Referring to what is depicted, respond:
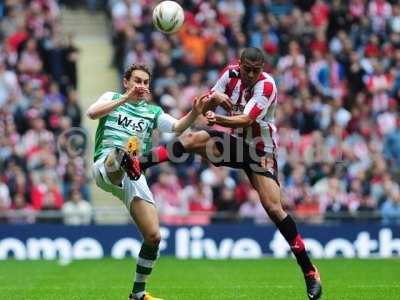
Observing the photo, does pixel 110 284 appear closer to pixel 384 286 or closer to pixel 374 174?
pixel 384 286

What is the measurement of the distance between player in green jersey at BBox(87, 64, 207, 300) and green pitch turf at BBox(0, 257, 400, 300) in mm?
1132

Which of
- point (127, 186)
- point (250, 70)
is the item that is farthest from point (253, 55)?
point (127, 186)

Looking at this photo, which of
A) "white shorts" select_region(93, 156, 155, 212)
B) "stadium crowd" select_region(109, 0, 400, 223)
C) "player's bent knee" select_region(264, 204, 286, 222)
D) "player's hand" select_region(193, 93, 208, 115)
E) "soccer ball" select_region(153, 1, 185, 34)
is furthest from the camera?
"stadium crowd" select_region(109, 0, 400, 223)

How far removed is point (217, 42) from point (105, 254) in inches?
229

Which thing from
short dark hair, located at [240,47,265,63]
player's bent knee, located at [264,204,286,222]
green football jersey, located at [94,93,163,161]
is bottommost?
player's bent knee, located at [264,204,286,222]

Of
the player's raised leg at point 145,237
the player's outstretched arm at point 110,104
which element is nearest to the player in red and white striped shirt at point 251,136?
the player's raised leg at point 145,237

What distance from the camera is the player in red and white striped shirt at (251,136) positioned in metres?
11.6

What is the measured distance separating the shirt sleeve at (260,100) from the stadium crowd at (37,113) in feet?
25.7

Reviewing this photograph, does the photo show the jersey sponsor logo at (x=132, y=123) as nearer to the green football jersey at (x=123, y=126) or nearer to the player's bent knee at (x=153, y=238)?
the green football jersey at (x=123, y=126)

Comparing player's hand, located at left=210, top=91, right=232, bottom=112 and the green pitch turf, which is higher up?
player's hand, located at left=210, top=91, right=232, bottom=112

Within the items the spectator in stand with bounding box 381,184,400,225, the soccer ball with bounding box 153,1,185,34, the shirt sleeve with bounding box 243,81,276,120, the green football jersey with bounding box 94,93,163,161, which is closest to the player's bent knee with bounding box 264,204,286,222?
the shirt sleeve with bounding box 243,81,276,120

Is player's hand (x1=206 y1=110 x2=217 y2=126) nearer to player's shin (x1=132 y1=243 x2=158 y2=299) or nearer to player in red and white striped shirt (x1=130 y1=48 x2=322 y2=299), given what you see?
player in red and white striped shirt (x1=130 y1=48 x2=322 y2=299)

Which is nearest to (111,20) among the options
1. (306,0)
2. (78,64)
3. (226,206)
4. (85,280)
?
(78,64)

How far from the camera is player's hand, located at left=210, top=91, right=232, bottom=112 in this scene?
11641 mm
